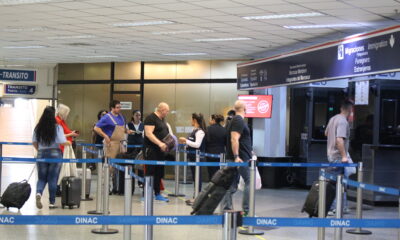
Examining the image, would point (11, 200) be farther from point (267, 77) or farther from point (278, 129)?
point (278, 129)

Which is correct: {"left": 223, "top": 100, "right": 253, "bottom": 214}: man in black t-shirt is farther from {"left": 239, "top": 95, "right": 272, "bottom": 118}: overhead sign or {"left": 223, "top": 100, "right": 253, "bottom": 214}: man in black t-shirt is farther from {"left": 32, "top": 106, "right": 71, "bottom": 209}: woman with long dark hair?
{"left": 239, "top": 95, "right": 272, "bottom": 118}: overhead sign

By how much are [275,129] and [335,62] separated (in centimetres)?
532

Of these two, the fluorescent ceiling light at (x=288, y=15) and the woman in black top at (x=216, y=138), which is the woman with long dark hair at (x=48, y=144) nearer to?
the woman in black top at (x=216, y=138)

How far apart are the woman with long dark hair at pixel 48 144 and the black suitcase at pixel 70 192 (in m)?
0.18

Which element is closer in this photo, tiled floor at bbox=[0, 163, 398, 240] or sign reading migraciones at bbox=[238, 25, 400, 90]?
tiled floor at bbox=[0, 163, 398, 240]

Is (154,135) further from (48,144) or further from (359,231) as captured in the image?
(359,231)

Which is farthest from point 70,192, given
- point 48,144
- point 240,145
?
point 240,145

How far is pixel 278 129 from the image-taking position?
1519cm

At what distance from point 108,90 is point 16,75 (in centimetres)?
318

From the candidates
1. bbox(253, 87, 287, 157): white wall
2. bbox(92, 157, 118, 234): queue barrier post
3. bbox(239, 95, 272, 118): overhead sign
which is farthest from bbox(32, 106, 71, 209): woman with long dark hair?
bbox(253, 87, 287, 157): white wall

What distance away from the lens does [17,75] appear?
Answer: 62.1ft

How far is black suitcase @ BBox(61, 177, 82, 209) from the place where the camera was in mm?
9625

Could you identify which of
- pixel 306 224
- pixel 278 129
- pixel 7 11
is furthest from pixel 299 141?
pixel 306 224

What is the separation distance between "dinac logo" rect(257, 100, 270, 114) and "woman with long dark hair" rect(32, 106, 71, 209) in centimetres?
633
